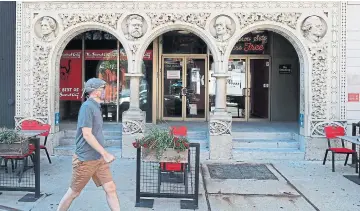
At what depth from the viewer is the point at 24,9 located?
8.98 m

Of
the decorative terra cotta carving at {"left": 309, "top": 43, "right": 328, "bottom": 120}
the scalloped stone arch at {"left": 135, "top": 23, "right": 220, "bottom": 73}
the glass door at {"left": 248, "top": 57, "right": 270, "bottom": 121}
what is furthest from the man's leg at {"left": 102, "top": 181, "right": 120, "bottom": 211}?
the glass door at {"left": 248, "top": 57, "right": 270, "bottom": 121}

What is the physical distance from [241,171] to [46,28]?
5571 millimetres

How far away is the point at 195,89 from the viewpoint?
12.6 m

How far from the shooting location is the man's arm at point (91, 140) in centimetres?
420

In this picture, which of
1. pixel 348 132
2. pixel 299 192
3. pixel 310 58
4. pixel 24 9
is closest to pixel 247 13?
pixel 310 58

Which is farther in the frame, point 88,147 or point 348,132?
point 348,132

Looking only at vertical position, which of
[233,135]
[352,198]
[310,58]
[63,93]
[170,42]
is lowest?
[352,198]

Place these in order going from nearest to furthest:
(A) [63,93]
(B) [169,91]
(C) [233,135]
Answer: (C) [233,135] → (A) [63,93] → (B) [169,91]

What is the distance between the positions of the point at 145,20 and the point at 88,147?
5187 millimetres

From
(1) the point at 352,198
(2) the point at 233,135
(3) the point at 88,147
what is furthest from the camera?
(2) the point at 233,135

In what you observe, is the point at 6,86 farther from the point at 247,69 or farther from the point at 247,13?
the point at 247,69

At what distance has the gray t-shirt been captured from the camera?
4.29 meters

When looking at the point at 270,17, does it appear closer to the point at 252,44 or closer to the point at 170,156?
the point at 252,44

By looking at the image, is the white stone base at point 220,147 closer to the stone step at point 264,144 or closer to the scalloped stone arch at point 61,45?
the stone step at point 264,144
